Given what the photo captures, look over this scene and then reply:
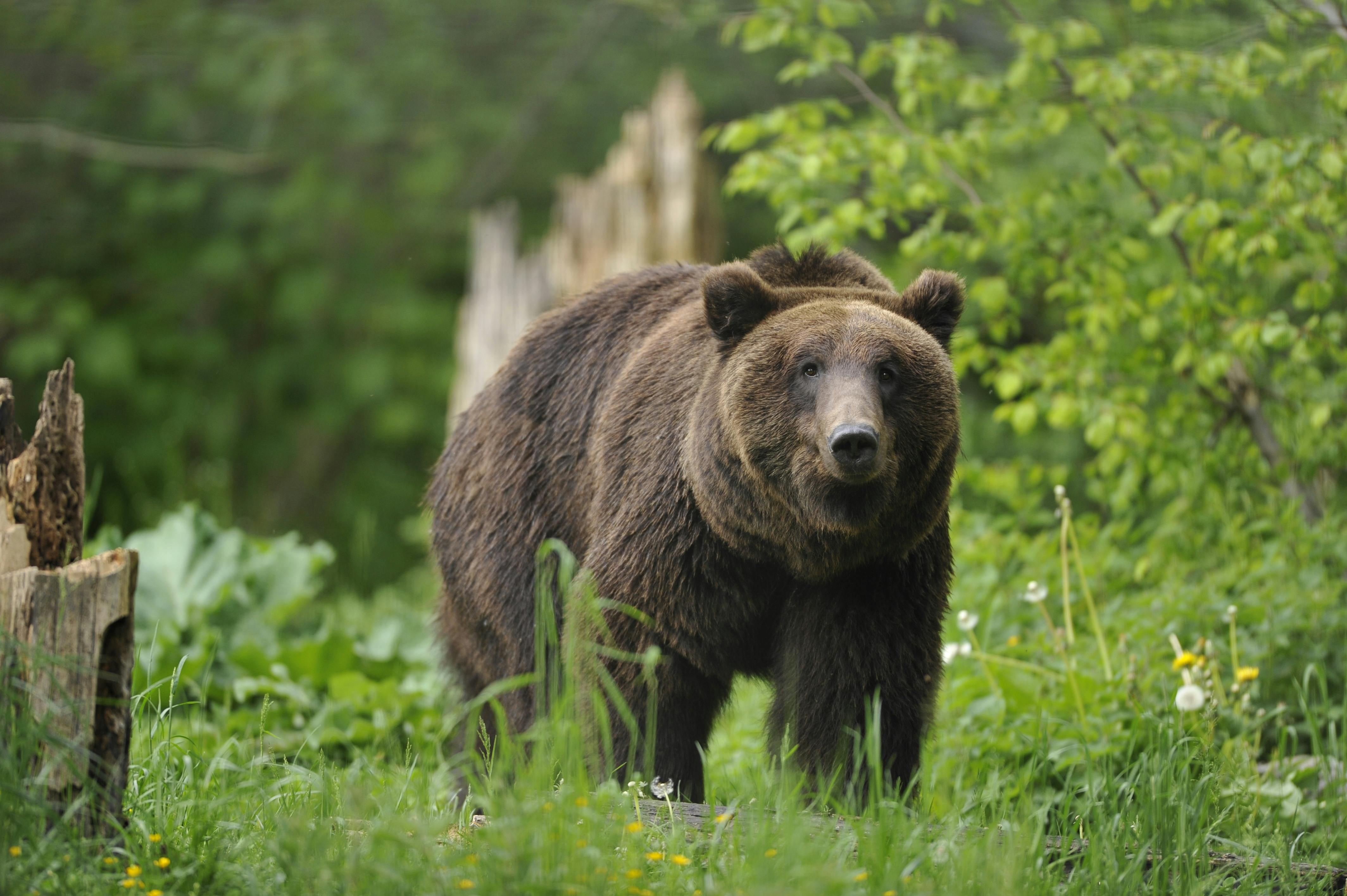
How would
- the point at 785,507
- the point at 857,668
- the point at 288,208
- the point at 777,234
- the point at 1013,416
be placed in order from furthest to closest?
the point at 288,208 < the point at 777,234 < the point at 1013,416 < the point at 857,668 < the point at 785,507

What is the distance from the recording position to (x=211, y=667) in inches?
244

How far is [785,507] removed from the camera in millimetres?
3879

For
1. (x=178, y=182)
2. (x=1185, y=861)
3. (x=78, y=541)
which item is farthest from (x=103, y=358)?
(x=1185, y=861)

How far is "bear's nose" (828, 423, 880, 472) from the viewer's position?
350 centimetres

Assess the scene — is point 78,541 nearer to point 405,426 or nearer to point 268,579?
point 268,579

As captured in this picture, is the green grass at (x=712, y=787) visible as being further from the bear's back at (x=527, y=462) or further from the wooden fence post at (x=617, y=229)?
the wooden fence post at (x=617, y=229)

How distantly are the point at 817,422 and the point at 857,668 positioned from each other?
0.80 metres

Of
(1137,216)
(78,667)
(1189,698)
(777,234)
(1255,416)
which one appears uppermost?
(777,234)

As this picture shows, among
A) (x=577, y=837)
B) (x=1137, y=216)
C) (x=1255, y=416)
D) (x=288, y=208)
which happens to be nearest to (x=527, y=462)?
(x=577, y=837)

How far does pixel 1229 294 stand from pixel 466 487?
3821 mm

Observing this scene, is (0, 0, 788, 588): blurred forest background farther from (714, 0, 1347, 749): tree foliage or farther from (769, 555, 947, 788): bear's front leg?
(769, 555, 947, 788): bear's front leg

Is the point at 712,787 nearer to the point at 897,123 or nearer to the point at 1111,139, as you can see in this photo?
the point at 897,123

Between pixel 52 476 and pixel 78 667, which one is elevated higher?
pixel 52 476

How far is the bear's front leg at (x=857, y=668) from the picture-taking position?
3.99m
